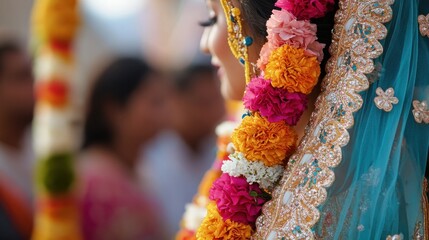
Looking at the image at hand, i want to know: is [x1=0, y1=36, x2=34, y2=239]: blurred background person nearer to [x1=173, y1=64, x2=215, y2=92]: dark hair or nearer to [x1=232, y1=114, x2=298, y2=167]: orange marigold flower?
[x1=173, y1=64, x2=215, y2=92]: dark hair

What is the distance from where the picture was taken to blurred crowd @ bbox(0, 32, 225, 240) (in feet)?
13.8

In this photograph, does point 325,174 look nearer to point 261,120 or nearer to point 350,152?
point 350,152

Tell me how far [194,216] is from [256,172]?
70 centimetres

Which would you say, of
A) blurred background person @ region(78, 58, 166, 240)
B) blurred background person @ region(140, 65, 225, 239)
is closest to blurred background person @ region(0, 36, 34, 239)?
blurred background person @ region(78, 58, 166, 240)

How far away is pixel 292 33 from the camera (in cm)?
191

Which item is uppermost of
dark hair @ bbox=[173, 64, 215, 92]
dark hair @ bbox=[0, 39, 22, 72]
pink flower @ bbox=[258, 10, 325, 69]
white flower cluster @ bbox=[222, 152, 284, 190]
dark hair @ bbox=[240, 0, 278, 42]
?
dark hair @ bbox=[0, 39, 22, 72]

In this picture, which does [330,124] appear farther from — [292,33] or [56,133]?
[56,133]

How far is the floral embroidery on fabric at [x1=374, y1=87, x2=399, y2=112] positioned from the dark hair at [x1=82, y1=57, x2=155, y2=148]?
2.59 meters

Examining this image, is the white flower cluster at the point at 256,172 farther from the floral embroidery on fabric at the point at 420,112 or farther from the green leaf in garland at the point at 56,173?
the green leaf in garland at the point at 56,173

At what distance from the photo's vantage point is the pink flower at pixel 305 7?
1.92 meters

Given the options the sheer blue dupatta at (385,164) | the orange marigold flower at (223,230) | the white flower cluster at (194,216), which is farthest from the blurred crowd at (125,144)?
the sheer blue dupatta at (385,164)

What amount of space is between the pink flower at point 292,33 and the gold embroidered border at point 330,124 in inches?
2.0

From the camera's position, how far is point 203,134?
5285mm

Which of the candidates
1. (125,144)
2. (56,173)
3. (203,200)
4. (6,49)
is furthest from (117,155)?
(203,200)
